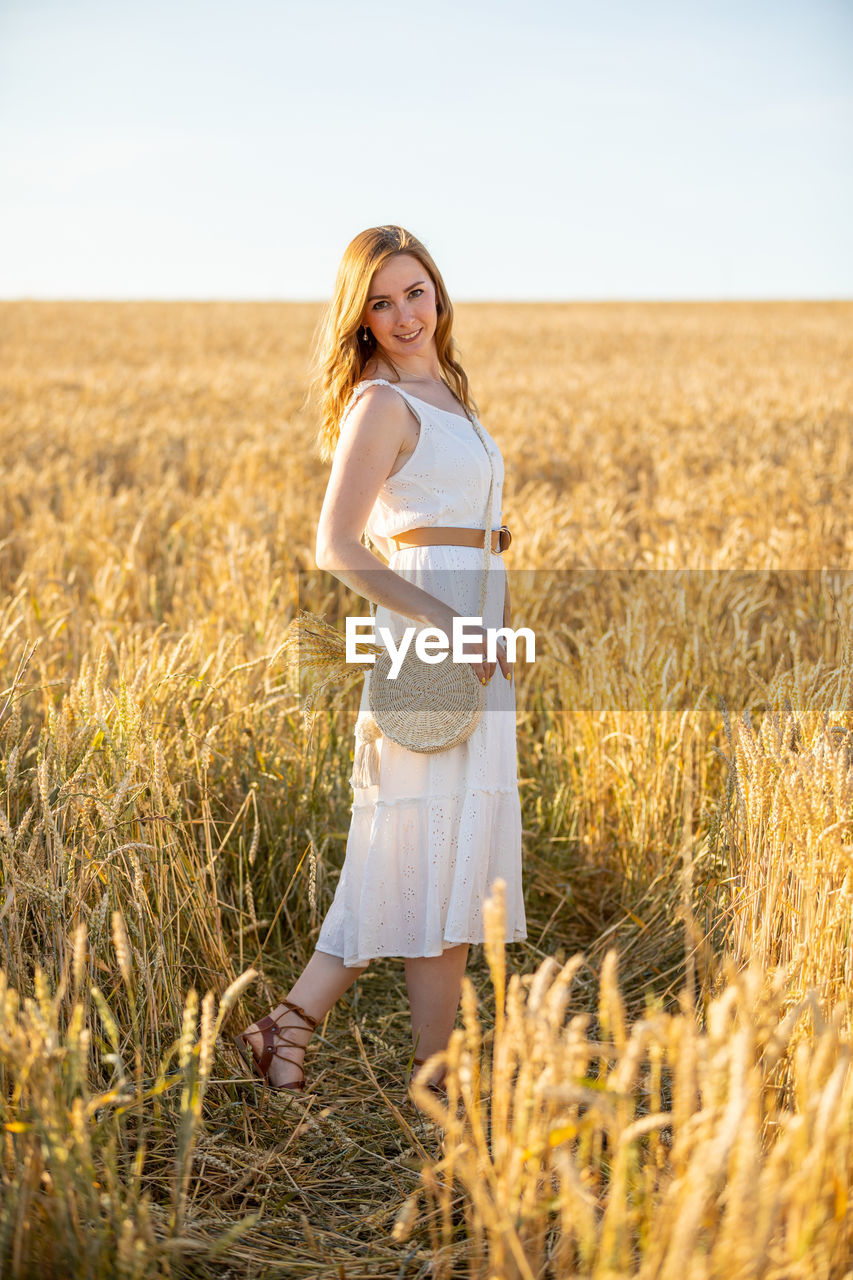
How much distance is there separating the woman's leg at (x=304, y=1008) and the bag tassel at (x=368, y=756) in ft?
1.21

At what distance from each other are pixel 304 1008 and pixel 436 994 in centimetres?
27

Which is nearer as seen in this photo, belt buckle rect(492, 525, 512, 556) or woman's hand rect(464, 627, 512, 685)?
woman's hand rect(464, 627, 512, 685)

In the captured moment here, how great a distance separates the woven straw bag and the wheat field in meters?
0.34

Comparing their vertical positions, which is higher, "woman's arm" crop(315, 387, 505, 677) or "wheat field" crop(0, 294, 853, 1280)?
"woman's arm" crop(315, 387, 505, 677)

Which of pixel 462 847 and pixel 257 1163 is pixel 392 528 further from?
pixel 257 1163

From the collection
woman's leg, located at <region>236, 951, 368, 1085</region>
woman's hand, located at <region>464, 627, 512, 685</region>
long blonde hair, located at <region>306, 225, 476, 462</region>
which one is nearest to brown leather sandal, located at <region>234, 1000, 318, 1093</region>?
woman's leg, located at <region>236, 951, 368, 1085</region>

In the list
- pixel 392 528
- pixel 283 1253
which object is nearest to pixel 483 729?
pixel 392 528

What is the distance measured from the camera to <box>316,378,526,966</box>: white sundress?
1.93 meters

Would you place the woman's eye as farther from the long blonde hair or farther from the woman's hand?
the woman's hand

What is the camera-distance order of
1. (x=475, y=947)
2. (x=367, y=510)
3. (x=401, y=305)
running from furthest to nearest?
(x=475, y=947) → (x=401, y=305) → (x=367, y=510)

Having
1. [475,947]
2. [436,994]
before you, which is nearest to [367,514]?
[436,994]

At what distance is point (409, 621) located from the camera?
199cm

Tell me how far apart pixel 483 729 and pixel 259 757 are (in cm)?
94

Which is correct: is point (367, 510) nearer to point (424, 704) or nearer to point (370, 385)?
point (370, 385)
